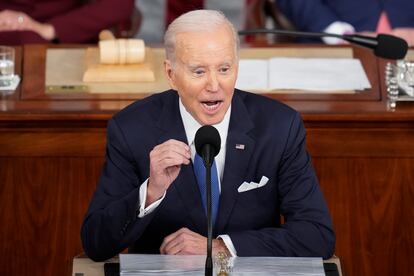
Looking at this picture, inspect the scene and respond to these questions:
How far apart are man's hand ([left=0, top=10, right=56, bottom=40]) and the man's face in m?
1.97

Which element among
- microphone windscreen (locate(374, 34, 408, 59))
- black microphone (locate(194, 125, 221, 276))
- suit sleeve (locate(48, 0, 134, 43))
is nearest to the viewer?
black microphone (locate(194, 125, 221, 276))

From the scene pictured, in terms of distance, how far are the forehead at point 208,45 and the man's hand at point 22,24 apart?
6.74 ft

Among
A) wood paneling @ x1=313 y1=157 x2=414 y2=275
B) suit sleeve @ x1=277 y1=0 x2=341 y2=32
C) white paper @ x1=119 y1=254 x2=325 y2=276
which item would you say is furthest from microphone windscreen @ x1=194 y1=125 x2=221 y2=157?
suit sleeve @ x1=277 y1=0 x2=341 y2=32

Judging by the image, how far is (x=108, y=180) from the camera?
271cm

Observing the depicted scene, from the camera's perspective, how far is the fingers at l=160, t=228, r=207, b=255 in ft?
8.50

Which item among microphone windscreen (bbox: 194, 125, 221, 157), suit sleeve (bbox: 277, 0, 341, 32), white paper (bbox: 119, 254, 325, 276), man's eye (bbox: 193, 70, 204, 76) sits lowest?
white paper (bbox: 119, 254, 325, 276)

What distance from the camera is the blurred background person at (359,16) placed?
4.68 meters

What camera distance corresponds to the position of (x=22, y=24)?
4527 millimetres

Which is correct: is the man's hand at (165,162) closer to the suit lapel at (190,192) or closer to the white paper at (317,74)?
the suit lapel at (190,192)

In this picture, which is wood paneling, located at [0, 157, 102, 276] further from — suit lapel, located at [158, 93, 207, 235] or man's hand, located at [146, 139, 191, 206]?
man's hand, located at [146, 139, 191, 206]

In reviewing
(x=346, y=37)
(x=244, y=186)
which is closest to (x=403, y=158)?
(x=346, y=37)

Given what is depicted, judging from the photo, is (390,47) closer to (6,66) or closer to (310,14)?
(6,66)

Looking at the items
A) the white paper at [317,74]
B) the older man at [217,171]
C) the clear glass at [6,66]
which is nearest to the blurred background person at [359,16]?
the white paper at [317,74]

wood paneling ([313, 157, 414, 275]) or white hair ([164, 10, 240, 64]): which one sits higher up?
white hair ([164, 10, 240, 64])
